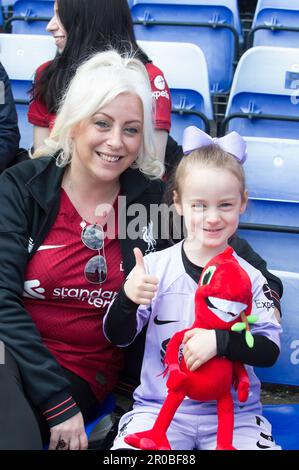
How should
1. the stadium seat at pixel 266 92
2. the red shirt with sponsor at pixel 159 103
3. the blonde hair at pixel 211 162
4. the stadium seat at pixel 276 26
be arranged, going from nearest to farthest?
the blonde hair at pixel 211 162 → the red shirt with sponsor at pixel 159 103 → the stadium seat at pixel 266 92 → the stadium seat at pixel 276 26

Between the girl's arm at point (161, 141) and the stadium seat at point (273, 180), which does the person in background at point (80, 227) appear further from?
the stadium seat at point (273, 180)

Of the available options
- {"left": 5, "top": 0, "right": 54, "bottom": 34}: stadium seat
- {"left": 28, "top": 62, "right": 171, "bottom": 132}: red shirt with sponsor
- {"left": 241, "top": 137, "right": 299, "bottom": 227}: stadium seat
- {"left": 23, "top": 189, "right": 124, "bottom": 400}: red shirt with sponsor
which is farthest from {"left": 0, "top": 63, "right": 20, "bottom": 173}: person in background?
{"left": 5, "top": 0, "right": 54, "bottom": 34}: stadium seat

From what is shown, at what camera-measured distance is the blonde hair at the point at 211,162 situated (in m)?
1.49

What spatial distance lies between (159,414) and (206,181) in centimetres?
49

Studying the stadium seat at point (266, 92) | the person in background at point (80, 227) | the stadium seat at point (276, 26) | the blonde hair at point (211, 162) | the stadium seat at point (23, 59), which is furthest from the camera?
the stadium seat at point (276, 26)

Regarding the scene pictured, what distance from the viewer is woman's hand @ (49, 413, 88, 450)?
1.52 metres

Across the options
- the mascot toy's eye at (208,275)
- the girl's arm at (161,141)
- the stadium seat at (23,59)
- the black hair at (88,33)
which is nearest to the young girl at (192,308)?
the mascot toy's eye at (208,275)

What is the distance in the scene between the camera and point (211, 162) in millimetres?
1489

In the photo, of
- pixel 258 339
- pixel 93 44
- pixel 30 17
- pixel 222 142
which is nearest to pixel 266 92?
pixel 93 44

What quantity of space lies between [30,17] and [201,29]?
87 centimetres

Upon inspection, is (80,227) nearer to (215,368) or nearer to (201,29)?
(215,368)

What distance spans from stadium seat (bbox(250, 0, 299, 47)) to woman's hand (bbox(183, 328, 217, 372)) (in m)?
2.15

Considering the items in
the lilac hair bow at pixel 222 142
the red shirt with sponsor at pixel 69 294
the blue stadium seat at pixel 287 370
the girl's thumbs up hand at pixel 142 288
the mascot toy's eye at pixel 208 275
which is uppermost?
the lilac hair bow at pixel 222 142

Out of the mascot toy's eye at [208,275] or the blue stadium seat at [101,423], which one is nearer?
the mascot toy's eye at [208,275]
